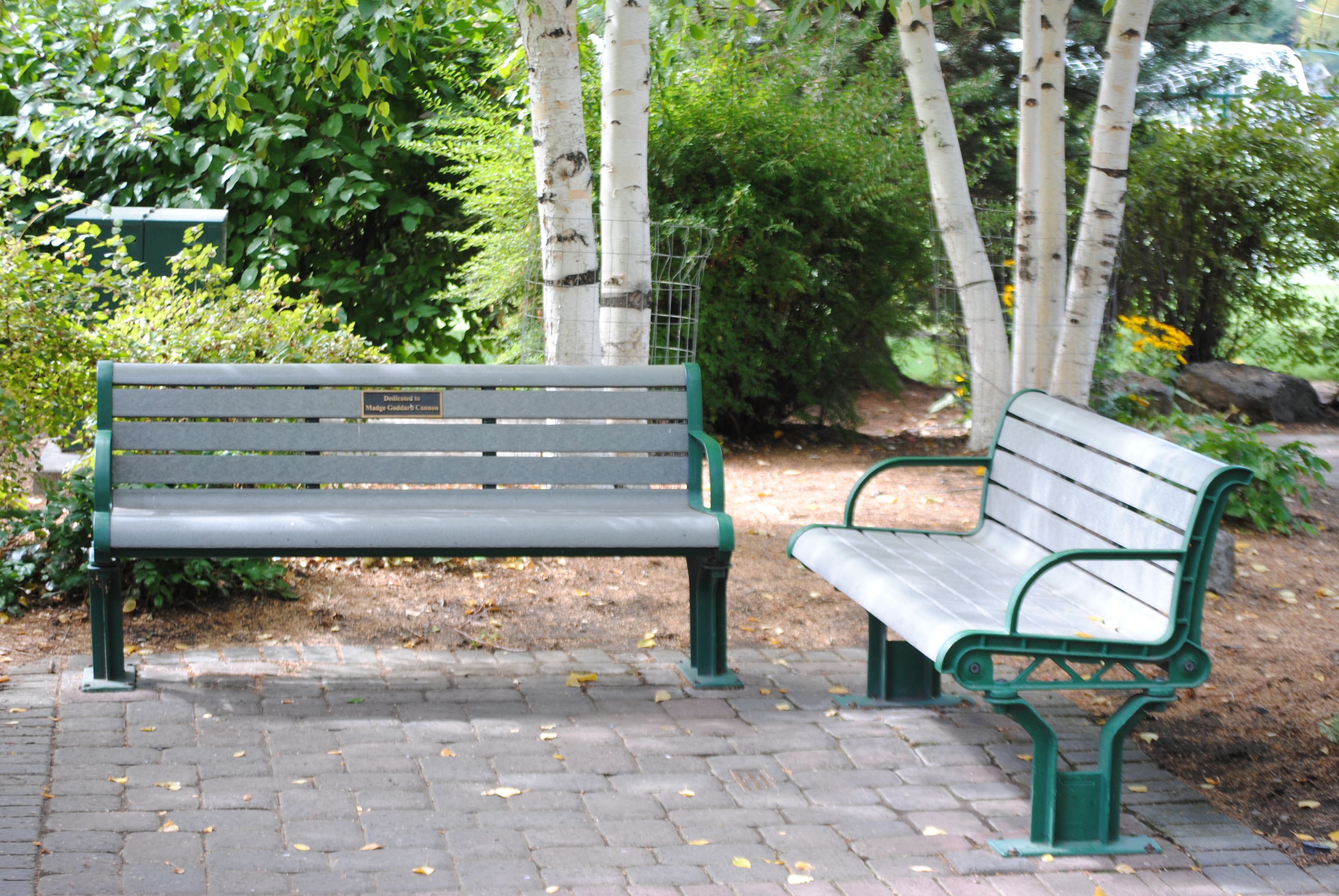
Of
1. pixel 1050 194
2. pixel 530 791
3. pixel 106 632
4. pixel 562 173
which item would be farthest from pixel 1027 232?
pixel 106 632

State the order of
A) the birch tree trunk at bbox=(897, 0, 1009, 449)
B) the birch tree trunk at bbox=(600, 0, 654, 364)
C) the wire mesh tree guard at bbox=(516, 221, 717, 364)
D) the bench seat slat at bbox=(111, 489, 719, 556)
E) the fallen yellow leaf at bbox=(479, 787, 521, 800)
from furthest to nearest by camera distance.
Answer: the birch tree trunk at bbox=(897, 0, 1009, 449)
the wire mesh tree guard at bbox=(516, 221, 717, 364)
the birch tree trunk at bbox=(600, 0, 654, 364)
the bench seat slat at bbox=(111, 489, 719, 556)
the fallen yellow leaf at bbox=(479, 787, 521, 800)

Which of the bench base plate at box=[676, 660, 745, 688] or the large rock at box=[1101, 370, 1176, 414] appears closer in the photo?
the bench base plate at box=[676, 660, 745, 688]

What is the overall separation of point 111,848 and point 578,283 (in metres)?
3.25

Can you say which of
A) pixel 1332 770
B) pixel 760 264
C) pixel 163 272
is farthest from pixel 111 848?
pixel 760 264

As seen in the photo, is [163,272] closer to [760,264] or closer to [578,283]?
[578,283]

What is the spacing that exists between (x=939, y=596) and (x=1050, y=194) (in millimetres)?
5508

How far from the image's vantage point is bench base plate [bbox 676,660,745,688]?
166 inches

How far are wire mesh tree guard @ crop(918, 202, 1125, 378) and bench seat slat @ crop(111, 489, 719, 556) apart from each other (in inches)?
221

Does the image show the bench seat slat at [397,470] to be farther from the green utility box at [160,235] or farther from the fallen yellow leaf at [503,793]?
the green utility box at [160,235]

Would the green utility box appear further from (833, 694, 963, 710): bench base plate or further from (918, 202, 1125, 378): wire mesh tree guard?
(918, 202, 1125, 378): wire mesh tree guard

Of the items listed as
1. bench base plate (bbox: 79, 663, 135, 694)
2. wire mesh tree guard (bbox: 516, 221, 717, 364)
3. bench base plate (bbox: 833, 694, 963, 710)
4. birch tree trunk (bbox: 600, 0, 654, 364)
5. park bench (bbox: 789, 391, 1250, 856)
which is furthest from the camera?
wire mesh tree guard (bbox: 516, 221, 717, 364)

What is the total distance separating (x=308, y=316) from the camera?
5.98 meters

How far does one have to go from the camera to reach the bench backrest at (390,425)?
4.21 metres

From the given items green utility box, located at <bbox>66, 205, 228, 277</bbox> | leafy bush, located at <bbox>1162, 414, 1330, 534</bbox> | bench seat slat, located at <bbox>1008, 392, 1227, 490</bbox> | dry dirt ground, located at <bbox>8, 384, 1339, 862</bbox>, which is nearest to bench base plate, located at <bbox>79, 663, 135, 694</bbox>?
dry dirt ground, located at <bbox>8, 384, 1339, 862</bbox>
